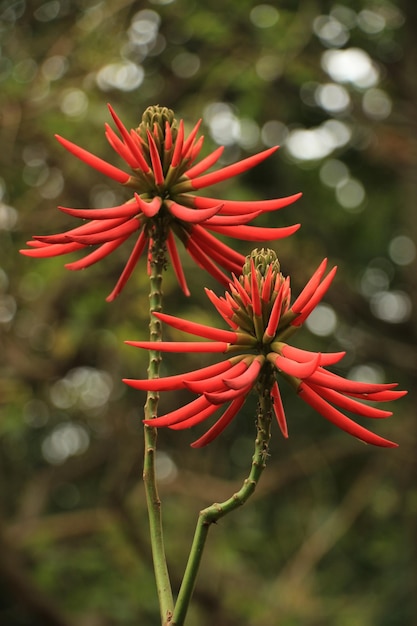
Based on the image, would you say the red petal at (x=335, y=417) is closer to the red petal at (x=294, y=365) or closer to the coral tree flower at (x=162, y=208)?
the red petal at (x=294, y=365)

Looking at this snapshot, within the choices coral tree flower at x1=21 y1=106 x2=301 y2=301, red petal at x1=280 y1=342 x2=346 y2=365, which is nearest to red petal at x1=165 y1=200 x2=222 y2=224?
coral tree flower at x1=21 y1=106 x2=301 y2=301

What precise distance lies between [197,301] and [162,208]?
331 cm

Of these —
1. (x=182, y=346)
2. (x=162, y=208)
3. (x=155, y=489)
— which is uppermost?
(x=162, y=208)

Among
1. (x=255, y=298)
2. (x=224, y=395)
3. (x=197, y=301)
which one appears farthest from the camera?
(x=197, y=301)

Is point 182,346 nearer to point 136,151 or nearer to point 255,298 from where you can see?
point 255,298

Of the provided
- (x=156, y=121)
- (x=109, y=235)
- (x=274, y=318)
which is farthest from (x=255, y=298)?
(x=156, y=121)

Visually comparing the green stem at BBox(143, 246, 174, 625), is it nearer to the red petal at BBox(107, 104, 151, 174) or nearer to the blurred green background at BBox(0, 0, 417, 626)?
the red petal at BBox(107, 104, 151, 174)

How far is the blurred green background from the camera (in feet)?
11.1

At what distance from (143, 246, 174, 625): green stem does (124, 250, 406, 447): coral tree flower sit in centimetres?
4

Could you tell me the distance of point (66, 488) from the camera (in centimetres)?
726

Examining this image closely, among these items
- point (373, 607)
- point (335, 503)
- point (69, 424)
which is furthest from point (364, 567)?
point (69, 424)

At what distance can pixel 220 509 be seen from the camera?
565 mm

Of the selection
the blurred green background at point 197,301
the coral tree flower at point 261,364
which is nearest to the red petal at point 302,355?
the coral tree flower at point 261,364

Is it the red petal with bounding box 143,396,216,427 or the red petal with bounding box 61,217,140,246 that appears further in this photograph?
the red petal with bounding box 61,217,140,246
